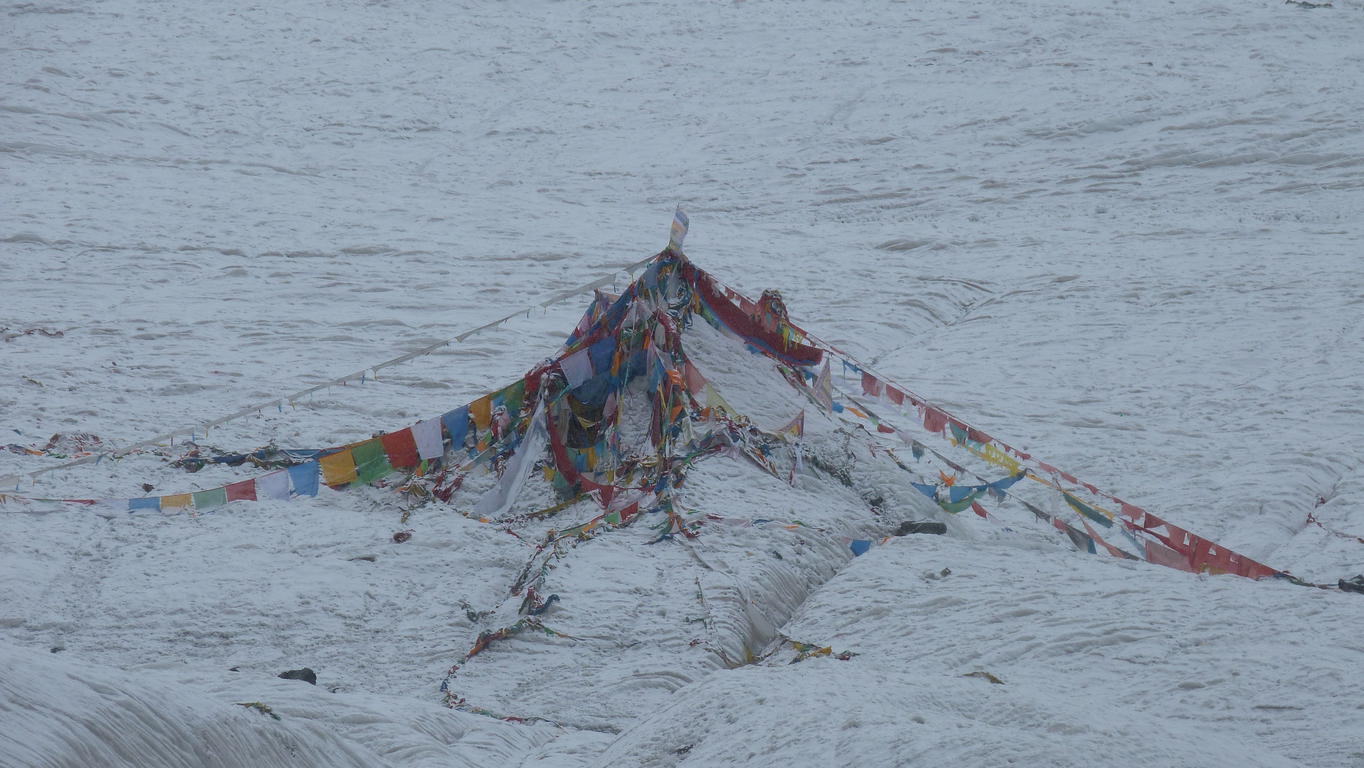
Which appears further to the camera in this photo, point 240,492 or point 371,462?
point 371,462

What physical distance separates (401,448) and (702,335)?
5.19 ft

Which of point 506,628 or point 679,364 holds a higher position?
point 679,364

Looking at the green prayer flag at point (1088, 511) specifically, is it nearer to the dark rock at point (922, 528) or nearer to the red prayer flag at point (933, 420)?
the dark rock at point (922, 528)

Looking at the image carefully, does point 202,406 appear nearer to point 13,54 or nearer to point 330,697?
point 330,697

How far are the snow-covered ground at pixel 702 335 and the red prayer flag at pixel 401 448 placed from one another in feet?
1.06

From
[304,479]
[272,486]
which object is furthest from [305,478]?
[272,486]

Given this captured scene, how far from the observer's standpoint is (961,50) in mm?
16109

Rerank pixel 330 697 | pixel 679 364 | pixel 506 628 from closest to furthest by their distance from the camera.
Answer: pixel 330 697 < pixel 506 628 < pixel 679 364

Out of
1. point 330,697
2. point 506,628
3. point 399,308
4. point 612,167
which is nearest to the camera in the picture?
point 330,697

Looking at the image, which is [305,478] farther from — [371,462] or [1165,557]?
[1165,557]

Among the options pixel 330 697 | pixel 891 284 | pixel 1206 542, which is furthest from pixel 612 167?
pixel 330 697

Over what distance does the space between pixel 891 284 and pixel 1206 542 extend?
5.77 meters

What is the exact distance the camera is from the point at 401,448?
20.4 feet

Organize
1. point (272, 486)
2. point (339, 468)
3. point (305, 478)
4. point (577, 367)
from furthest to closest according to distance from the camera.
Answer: point (577, 367) → point (339, 468) → point (305, 478) → point (272, 486)
